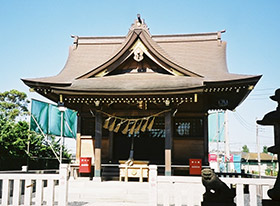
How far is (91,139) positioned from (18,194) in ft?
31.6

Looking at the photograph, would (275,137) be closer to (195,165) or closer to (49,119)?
(195,165)

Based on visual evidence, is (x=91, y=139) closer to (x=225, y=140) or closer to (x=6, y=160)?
(x=6, y=160)

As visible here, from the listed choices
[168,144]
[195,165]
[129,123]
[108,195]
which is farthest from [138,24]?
[108,195]

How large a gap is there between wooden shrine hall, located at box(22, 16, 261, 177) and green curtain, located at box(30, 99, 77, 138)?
188 inches

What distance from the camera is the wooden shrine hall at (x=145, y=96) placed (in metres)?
13.6

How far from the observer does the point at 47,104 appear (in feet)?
72.2

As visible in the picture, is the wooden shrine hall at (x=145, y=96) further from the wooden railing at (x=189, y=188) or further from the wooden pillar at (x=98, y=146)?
the wooden railing at (x=189, y=188)

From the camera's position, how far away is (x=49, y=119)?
22250mm

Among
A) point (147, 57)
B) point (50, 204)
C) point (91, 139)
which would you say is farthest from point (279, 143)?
point (91, 139)

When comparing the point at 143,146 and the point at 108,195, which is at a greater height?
the point at 143,146

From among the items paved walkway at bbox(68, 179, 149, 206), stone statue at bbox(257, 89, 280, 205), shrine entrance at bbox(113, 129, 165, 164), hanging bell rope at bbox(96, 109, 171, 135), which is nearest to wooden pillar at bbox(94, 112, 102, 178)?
hanging bell rope at bbox(96, 109, 171, 135)

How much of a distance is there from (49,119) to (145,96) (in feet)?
36.6

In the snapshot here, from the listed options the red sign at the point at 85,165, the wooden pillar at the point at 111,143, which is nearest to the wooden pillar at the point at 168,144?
the wooden pillar at the point at 111,143

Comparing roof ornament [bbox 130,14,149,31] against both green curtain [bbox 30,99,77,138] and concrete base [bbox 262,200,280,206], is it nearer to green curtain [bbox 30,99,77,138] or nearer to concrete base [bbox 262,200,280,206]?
green curtain [bbox 30,99,77,138]
